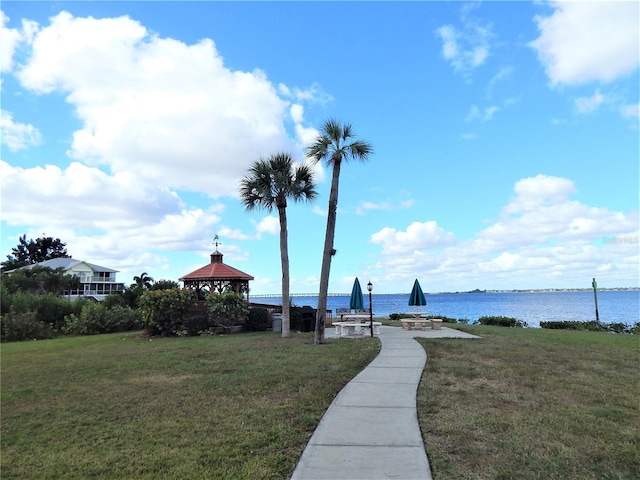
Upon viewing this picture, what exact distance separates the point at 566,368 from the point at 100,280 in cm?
5695

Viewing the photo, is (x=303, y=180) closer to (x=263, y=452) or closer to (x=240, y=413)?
(x=240, y=413)

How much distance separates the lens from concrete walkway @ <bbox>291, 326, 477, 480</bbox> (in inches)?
137

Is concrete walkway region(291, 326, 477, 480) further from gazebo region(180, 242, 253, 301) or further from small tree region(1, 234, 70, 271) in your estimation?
small tree region(1, 234, 70, 271)

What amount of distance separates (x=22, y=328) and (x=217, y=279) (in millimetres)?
7396

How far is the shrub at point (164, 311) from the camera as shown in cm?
1477

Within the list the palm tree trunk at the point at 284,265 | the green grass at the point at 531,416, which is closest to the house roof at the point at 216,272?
the palm tree trunk at the point at 284,265

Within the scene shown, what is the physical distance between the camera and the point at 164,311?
14844mm

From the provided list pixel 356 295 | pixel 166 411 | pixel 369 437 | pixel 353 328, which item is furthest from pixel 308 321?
pixel 369 437

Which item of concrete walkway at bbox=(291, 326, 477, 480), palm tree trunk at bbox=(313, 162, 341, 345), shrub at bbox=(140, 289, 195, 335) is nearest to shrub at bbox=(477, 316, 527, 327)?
palm tree trunk at bbox=(313, 162, 341, 345)

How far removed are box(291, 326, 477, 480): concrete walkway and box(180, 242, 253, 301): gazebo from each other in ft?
42.5

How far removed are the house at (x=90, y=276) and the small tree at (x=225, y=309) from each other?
127ft

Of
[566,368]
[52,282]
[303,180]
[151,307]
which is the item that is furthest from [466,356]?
[52,282]

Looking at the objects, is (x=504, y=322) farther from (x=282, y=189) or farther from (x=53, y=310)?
(x=53, y=310)

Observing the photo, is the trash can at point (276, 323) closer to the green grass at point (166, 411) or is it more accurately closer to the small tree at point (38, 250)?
the green grass at point (166, 411)
